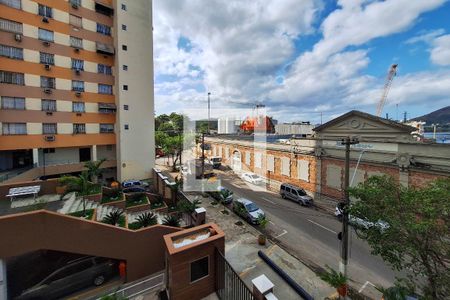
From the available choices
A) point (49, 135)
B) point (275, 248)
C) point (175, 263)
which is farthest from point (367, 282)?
point (49, 135)

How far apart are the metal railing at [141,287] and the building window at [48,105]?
21667mm

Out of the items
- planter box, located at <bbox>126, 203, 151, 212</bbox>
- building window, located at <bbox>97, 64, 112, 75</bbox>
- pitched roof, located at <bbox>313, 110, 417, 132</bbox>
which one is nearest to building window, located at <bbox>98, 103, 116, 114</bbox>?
building window, located at <bbox>97, 64, 112, 75</bbox>

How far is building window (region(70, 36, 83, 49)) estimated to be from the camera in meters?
24.4

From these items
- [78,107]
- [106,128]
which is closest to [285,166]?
[106,128]

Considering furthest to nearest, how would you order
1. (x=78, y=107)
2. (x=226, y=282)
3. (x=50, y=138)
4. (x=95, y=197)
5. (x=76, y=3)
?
1. (x=78, y=107)
2. (x=76, y=3)
3. (x=50, y=138)
4. (x=95, y=197)
5. (x=226, y=282)

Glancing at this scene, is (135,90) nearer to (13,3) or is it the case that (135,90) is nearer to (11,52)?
(11,52)

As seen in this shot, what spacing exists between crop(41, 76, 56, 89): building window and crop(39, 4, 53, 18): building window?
641 cm

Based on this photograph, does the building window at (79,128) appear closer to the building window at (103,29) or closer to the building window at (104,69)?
the building window at (104,69)

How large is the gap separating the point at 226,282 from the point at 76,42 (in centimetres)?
A: 2898

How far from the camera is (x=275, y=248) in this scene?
1372 centimetres

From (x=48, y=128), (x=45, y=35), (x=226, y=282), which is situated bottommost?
(x=226, y=282)

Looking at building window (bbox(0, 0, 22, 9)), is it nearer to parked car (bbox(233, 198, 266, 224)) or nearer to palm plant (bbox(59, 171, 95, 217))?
palm plant (bbox(59, 171, 95, 217))

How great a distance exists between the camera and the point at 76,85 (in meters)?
25.1

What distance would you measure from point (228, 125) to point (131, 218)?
73.6m
